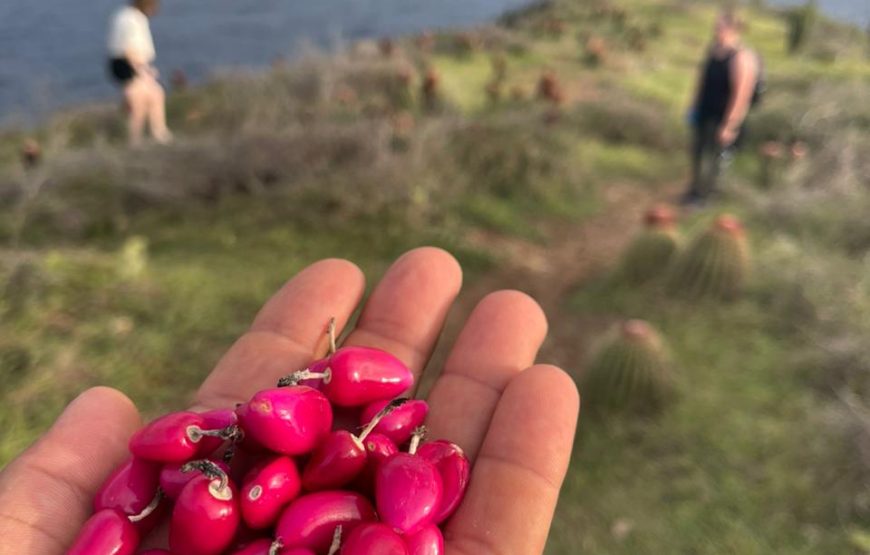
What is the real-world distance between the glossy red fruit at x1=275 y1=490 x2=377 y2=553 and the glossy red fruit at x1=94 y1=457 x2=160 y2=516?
0.40 m

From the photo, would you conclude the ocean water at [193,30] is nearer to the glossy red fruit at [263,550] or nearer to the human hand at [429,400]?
the human hand at [429,400]

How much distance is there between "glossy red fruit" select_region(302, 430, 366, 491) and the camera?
194cm

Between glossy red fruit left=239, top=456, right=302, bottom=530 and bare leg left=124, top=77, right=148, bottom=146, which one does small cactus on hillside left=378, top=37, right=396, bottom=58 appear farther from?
glossy red fruit left=239, top=456, right=302, bottom=530

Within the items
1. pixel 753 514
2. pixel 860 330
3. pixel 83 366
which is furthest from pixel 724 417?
pixel 83 366

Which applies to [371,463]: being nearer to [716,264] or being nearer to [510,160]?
[716,264]

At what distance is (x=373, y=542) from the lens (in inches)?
67.5

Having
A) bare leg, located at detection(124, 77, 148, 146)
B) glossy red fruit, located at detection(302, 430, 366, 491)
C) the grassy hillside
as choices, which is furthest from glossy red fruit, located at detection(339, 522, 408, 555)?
bare leg, located at detection(124, 77, 148, 146)

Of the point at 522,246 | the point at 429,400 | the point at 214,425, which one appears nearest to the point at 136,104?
the point at 522,246

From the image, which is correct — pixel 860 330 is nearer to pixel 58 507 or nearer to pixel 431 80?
pixel 58 507

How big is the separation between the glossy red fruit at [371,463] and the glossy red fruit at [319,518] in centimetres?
13

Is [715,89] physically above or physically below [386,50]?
above

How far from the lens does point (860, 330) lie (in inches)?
194

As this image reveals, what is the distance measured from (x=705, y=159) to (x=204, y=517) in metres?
7.34

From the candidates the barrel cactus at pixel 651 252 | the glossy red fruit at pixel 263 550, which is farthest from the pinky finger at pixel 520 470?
the barrel cactus at pixel 651 252
